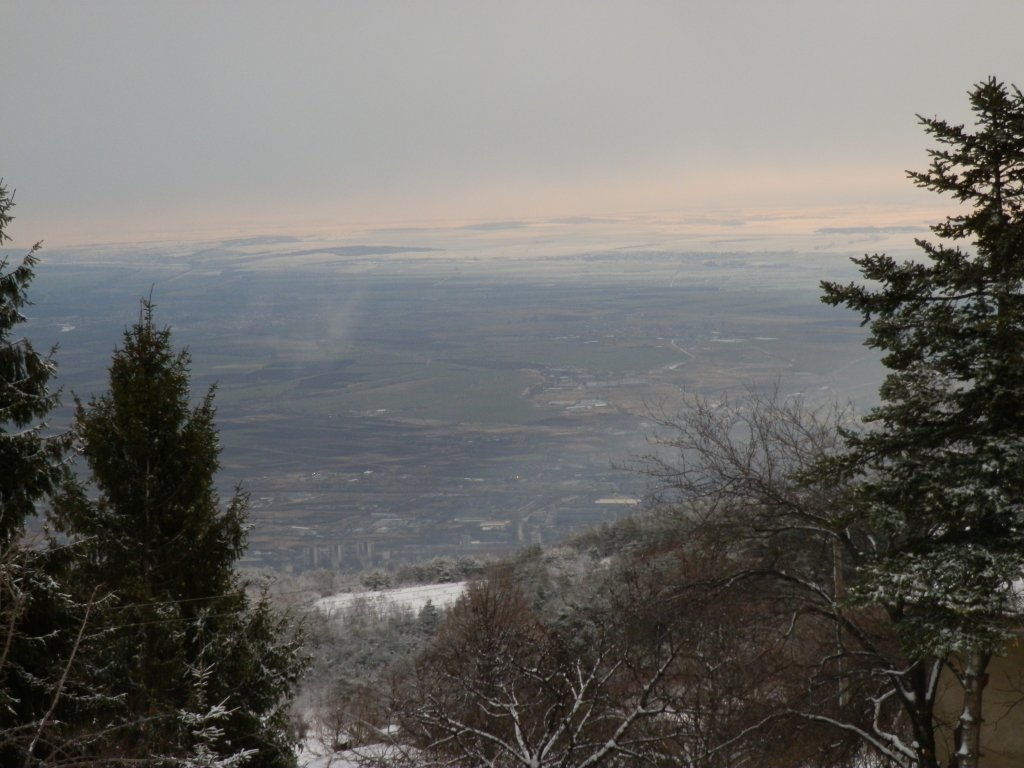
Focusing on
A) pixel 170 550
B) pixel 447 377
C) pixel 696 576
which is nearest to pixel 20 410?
pixel 170 550

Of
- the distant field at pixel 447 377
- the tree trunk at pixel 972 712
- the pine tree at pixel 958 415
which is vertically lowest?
the distant field at pixel 447 377

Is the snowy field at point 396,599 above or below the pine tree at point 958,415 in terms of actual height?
below

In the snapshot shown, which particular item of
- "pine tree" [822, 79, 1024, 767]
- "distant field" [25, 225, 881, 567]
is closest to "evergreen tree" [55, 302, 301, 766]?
"pine tree" [822, 79, 1024, 767]

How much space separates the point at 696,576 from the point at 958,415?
526 centimetres

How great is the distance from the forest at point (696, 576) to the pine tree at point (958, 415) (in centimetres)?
2

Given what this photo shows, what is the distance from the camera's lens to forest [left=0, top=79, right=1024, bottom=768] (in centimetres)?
695

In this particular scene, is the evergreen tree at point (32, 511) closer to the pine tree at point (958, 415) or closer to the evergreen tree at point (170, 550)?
the evergreen tree at point (170, 550)

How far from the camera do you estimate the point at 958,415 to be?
7.32 metres

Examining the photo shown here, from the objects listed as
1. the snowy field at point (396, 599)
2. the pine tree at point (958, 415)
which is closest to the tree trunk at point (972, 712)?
the pine tree at point (958, 415)

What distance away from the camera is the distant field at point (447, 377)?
72.4 meters

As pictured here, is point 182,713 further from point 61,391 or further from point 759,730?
point 759,730

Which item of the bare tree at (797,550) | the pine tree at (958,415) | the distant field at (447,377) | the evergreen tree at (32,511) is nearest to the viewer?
the pine tree at (958,415)

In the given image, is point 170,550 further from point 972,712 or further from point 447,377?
point 447,377

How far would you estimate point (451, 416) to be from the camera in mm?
124688
